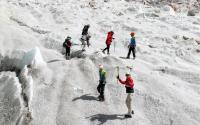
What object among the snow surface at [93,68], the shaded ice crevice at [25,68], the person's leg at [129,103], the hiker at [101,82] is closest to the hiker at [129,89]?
the person's leg at [129,103]

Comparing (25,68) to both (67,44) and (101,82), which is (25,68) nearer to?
(67,44)

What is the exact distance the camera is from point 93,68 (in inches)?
1019

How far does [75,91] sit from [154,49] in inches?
405

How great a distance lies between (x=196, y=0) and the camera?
153 feet

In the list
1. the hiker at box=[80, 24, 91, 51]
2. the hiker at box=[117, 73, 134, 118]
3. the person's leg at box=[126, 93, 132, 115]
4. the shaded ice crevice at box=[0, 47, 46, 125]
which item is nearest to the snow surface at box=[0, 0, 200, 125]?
the shaded ice crevice at box=[0, 47, 46, 125]

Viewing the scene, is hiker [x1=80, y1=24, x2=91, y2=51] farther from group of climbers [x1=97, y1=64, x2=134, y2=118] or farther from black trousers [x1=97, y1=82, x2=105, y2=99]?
group of climbers [x1=97, y1=64, x2=134, y2=118]

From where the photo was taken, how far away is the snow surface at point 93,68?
21.3m

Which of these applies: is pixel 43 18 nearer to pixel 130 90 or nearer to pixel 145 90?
pixel 145 90

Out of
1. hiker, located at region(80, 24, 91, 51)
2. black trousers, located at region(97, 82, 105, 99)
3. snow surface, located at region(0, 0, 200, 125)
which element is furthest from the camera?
hiker, located at region(80, 24, 91, 51)

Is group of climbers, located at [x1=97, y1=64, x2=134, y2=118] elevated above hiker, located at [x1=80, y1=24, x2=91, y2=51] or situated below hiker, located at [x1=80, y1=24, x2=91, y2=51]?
below

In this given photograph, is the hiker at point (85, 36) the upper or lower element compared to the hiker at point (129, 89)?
upper

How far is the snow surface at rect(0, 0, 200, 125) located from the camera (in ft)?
70.0

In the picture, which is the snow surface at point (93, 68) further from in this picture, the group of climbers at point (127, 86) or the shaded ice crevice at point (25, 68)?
the group of climbers at point (127, 86)

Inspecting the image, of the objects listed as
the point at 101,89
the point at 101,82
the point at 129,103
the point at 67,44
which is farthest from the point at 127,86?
the point at 67,44
